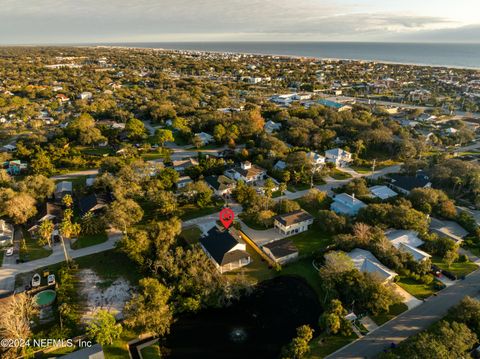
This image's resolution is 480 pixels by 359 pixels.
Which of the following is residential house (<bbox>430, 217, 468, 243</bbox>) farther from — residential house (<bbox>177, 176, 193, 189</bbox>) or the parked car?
the parked car

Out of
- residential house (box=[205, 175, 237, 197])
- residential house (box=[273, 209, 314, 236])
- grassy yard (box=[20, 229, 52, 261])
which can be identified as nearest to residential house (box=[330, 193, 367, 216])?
residential house (box=[273, 209, 314, 236])

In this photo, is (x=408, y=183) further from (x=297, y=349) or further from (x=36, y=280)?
(x=36, y=280)

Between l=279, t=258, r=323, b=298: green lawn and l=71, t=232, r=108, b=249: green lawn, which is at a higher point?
l=71, t=232, r=108, b=249: green lawn

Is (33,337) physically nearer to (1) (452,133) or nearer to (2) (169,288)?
(2) (169,288)

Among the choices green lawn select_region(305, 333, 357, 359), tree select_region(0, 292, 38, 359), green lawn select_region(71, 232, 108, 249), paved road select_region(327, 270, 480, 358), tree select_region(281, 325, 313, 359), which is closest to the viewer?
tree select_region(281, 325, 313, 359)

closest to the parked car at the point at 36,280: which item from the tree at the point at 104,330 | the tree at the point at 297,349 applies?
the tree at the point at 104,330

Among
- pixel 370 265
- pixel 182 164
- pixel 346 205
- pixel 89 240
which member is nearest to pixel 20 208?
pixel 89 240

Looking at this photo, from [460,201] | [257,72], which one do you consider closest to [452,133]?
[460,201]
